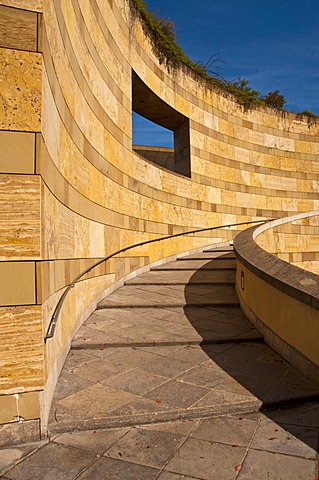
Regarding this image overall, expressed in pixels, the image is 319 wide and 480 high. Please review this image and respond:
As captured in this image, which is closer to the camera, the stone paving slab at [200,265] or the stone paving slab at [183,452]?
the stone paving slab at [183,452]

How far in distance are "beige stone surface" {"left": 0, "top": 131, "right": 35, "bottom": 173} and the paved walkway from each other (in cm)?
204

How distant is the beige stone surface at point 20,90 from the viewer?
121 inches

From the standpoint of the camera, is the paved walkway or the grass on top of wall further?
the grass on top of wall

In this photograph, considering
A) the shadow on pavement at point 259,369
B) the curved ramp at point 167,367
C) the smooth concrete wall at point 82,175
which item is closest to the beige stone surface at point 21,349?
the smooth concrete wall at point 82,175

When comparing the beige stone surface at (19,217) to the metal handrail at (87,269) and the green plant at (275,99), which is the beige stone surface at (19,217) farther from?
the green plant at (275,99)

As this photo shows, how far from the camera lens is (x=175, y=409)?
10.3 feet

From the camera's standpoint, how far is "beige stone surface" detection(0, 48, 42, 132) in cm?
308

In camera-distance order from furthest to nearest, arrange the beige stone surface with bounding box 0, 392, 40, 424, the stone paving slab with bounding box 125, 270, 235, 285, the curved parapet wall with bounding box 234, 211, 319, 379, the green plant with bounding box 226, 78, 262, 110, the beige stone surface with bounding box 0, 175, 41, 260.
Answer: the green plant with bounding box 226, 78, 262, 110 < the stone paving slab with bounding box 125, 270, 235, 285 < the curved parapet wall with bounding box 234, 211, 319, 379 < the beige stone surface with bounding box 0, 175, 41, 260 < the beige stone surface with bounding box 0, 392, 40, 424

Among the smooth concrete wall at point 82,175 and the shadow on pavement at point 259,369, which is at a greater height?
the smooth concrete wall at point 82,175

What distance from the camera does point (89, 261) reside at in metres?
5.71

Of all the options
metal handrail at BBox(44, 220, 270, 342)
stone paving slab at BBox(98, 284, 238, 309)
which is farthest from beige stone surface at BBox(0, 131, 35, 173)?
stone paving slab at BBox(98, 284, 238, 309)

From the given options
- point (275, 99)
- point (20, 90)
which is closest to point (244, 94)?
point (275, 99)

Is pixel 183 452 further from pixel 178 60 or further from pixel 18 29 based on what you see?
pixel 178 60

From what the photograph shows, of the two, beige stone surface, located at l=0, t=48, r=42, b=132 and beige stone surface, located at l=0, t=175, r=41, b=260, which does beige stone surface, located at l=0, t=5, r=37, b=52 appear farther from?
beige stone surface, located at l=0, t=175, r=41, b=260
